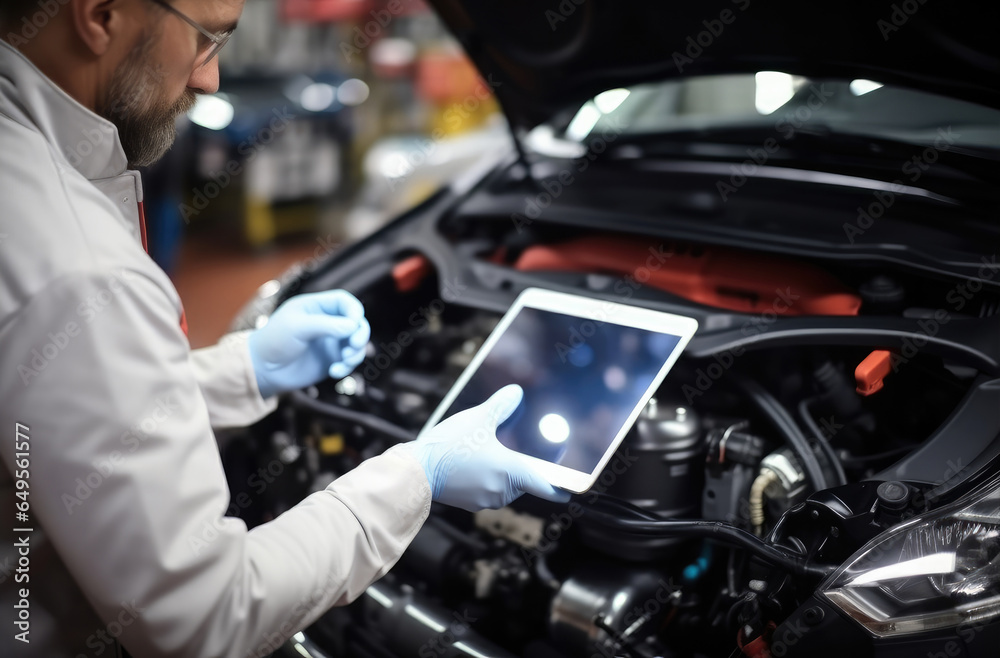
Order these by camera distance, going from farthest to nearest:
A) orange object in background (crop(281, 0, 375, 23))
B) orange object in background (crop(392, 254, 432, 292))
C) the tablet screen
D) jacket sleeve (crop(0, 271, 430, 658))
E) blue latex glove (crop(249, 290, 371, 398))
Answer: orange object in background (crop(281, 0, 375, 23)) → orange object in background (crop(392, 254, 432, 292)) → blue latex glove (crop(249, 290, 371, 398)) → the tablet screen → jacket sleeve (crop(0, 271, 430, 658))

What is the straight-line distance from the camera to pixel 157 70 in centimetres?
92

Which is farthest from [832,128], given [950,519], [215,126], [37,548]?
[215,126]

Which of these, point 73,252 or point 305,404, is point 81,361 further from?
point 305,404

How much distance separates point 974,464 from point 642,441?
0.43 meters

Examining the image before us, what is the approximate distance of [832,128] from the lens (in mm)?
1519

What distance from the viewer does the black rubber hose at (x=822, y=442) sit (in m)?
1.13

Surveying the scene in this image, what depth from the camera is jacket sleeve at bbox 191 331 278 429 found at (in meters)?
1.35

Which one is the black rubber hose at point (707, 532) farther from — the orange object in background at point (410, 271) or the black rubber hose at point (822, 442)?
the orange object in background at point (410, 271)

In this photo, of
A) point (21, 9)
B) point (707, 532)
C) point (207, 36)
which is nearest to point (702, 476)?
point (707, 532)

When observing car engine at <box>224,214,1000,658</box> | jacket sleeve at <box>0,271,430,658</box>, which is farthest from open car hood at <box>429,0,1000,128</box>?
jacket sleeve at <box>0,271,430,658</box>

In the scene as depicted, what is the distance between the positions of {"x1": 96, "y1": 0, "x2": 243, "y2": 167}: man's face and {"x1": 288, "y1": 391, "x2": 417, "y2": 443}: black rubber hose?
0.56m

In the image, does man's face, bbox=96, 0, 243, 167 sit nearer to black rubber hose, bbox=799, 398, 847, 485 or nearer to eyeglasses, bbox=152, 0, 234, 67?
eyeglasses, bbox=152, 0, 234, 67

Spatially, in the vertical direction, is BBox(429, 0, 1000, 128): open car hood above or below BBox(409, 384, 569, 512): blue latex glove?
above

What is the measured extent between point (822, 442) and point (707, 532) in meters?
0.28
